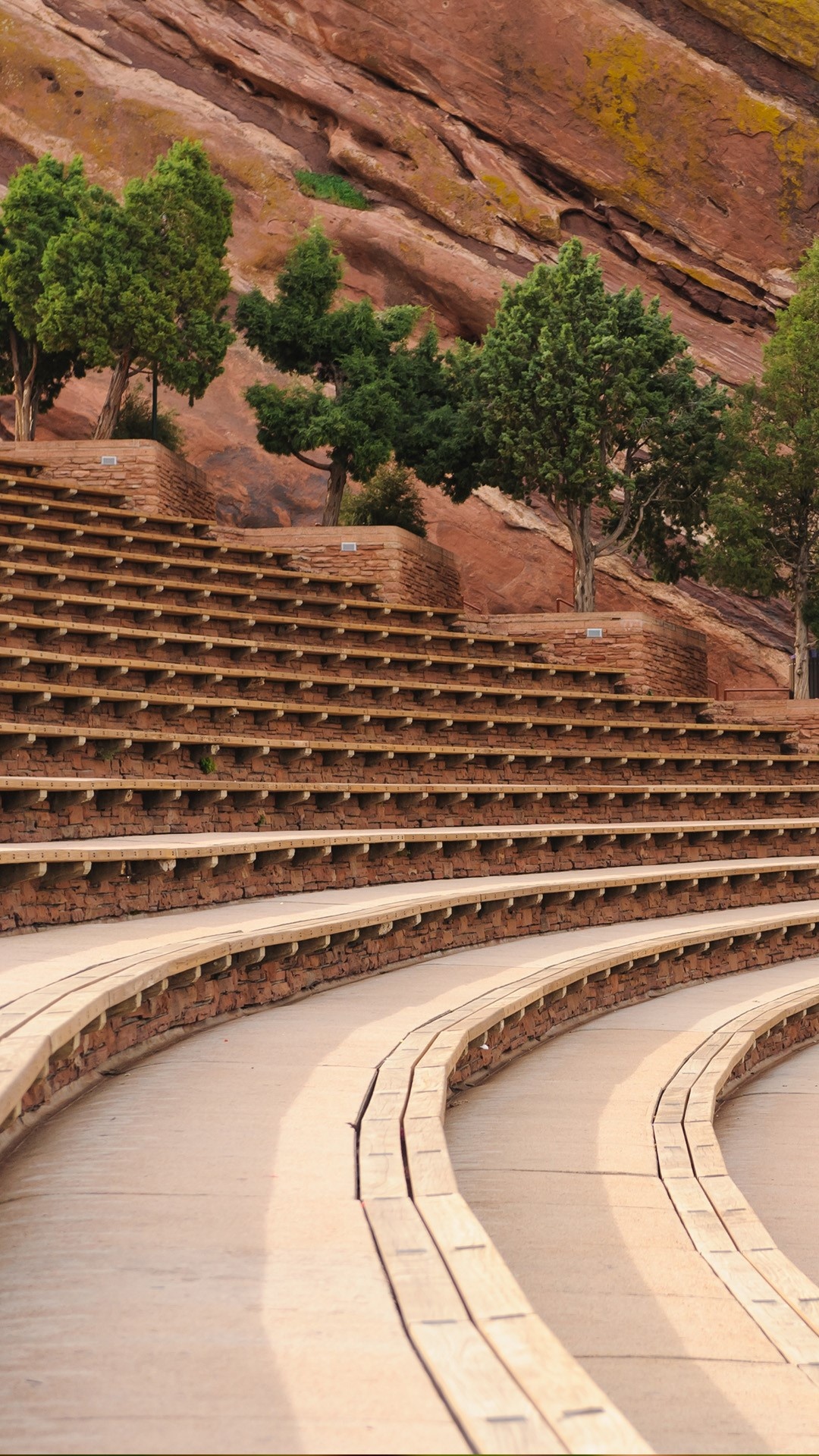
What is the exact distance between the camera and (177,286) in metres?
24.4

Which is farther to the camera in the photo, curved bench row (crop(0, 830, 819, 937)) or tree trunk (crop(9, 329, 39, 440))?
tree trunk (crop(9, 329, 39, 440))

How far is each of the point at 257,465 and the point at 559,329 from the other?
33.9ft

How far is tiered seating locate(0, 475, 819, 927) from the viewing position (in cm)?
1091

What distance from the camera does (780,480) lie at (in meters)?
25.8

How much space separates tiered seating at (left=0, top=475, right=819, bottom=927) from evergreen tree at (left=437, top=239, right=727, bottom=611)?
4.88 metres


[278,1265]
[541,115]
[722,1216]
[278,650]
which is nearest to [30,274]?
[278,650]

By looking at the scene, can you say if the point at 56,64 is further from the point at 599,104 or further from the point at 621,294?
the point at 621,294

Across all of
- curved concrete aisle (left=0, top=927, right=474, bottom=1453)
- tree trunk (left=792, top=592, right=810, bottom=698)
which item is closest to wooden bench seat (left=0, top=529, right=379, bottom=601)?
tree trunk (left=792, top=592, right=810, bottom=698)

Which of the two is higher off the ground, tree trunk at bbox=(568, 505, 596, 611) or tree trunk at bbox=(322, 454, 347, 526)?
tree trunk at bbox=(322, 454, 347, 526)

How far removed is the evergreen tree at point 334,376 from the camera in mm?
25484

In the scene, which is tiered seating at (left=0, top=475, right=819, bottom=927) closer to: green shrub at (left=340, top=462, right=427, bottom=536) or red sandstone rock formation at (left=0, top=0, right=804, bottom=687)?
green shrub at (left=340, top=462, right=427, bottom=536)

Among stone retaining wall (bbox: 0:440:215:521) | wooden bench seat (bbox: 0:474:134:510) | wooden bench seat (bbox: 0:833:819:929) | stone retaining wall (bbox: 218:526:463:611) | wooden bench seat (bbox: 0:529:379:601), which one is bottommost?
wooden bench seat (bbox: 0:833:819:929)

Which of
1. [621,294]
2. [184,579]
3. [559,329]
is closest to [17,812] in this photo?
[184,579]

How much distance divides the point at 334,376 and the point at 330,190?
41.7 feet
